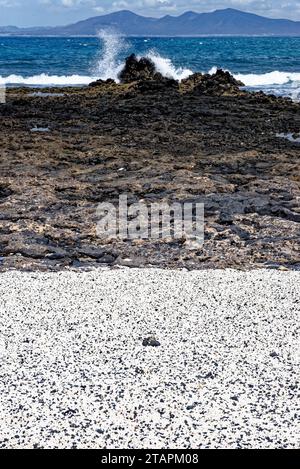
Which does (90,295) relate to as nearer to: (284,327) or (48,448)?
(284,327)

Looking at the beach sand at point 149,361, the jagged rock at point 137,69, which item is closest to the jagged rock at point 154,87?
the jagged rock at point 137,69

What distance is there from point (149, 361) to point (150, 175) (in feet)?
18.8

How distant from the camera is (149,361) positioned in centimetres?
454

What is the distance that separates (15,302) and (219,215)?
11.4 feet

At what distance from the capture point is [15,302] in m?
5.71

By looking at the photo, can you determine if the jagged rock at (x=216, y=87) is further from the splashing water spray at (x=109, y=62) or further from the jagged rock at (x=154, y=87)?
the splashing water spray at (x=109, y=62)

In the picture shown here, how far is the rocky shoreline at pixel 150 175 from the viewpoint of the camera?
728 cm

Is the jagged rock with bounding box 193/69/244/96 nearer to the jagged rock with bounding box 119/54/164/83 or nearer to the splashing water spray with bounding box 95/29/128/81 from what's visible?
the jagged rock with bounding box 119/54/164/83

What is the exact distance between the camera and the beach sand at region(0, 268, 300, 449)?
12.3ft

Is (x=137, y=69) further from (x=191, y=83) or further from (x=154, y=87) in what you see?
(x=154, y=87)

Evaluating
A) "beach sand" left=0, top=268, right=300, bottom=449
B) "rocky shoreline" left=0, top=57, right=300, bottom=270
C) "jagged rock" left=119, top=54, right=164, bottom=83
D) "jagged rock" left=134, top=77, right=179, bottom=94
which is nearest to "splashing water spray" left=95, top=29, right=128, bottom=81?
"jagged rock" left=119, top=54, right=164, bottom=83

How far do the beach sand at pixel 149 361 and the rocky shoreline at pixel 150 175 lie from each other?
0.83 m

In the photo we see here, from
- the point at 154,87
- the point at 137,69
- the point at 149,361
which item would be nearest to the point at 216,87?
the point at 154,87

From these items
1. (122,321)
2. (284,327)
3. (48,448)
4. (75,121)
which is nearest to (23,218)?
(122,321)
